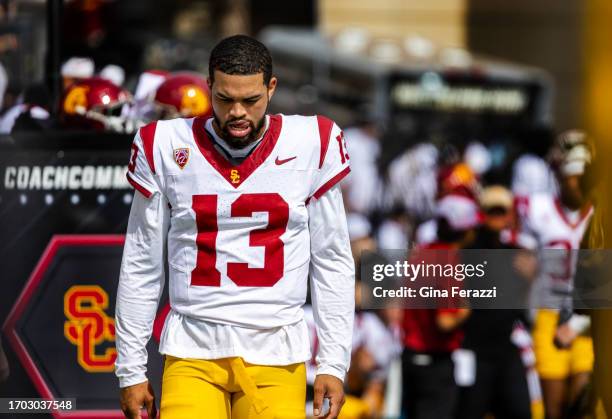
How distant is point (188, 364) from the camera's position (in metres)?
4.78

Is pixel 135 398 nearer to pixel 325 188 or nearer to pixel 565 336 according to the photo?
pixel 325 188

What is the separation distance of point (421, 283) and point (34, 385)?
1.78 metres

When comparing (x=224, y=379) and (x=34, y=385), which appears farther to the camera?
(x=34, y=385)

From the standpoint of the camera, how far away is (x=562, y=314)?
8.31 m

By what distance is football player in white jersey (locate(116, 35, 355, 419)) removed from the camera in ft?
15.6

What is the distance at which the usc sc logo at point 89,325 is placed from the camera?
619 cm

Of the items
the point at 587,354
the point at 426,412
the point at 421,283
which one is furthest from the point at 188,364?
the point at 587,354

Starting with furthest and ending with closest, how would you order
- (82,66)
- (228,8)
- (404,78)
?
1. (228,8)
2. (404,78)
3. (82,66)

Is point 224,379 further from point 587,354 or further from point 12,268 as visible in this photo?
point 587,354

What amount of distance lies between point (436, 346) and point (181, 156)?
14.6 ft

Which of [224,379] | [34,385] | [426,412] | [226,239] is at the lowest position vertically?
[426,412]

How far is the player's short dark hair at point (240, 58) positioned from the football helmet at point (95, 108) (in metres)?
2.28
